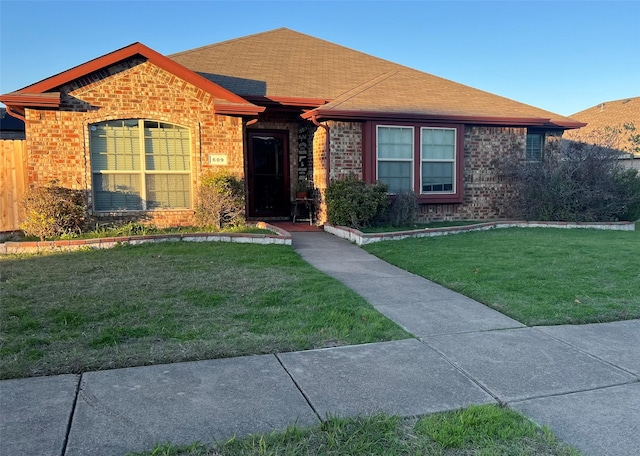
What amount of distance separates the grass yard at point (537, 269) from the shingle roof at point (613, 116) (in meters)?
17.3

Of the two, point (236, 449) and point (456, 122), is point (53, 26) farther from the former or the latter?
point (236, 449)

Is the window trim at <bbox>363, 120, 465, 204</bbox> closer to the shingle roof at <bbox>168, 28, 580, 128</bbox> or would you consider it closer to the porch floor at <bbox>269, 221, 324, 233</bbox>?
the shingle roof at <bbox>168, 28, 580, 128</bbox>

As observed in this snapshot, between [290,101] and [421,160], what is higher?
[290,101]

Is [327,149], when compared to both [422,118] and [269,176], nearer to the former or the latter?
[269,176]

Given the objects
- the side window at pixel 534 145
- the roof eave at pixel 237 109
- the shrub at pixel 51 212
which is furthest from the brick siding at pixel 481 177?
the shrub at pixel 51 212

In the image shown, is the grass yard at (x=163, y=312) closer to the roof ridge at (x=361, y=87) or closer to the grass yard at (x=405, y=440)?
the grass yard at (x=405, y=440)

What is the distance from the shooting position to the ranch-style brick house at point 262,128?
1030cm

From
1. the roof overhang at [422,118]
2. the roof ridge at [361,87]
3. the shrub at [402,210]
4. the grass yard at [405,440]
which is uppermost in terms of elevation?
the roof ridge at [361,87]

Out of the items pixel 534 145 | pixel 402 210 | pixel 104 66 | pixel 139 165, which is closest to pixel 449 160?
pixel 402 210

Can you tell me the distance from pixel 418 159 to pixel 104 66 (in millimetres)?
7707

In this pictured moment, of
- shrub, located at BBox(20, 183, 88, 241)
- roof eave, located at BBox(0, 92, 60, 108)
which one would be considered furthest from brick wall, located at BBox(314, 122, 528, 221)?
roof eave, located at BBox(0, 92, 60, 108)

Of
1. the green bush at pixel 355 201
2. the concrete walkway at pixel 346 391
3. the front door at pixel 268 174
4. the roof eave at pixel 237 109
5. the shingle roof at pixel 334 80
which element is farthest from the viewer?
the front door at pixel 268 174

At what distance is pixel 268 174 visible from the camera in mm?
13570

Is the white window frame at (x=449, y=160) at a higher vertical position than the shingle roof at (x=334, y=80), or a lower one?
lower
